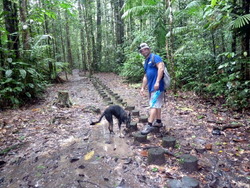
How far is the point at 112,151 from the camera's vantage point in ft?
11.8

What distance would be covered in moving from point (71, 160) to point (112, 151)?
0.74 m

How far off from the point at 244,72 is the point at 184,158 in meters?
4.07

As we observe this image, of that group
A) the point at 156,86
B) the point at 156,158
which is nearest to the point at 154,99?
the point at 156,86

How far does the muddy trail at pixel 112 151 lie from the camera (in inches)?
110

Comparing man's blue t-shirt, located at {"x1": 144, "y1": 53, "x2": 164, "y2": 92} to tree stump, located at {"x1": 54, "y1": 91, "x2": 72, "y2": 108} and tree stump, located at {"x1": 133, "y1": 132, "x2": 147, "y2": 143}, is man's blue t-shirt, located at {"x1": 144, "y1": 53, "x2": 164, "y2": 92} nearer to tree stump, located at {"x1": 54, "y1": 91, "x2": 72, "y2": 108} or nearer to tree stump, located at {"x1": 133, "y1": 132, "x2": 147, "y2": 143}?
tree stump, located at {"x1": 133, "y1": 132, "x2": 147, "y2": 143}

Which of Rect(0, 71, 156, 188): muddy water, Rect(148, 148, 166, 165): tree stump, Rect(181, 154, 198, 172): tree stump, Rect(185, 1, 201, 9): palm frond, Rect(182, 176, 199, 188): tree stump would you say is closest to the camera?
Rect(182, 176, 199, 188): tree stump

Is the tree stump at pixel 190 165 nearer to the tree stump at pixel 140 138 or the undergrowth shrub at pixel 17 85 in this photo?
the tree stump at pixel 140 138

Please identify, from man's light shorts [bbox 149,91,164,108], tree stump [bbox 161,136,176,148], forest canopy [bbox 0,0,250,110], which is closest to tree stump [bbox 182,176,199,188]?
tree stump [bbox 161,136,176,148]

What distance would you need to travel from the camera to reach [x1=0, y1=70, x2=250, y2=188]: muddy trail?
2.78 m

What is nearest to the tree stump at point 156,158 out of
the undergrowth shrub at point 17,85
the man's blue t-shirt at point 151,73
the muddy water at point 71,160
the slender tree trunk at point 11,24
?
the muddy water at point 71,160

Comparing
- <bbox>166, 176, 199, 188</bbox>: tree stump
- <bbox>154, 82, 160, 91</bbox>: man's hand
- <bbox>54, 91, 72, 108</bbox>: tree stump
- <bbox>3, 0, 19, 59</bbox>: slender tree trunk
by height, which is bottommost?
<bbox>166, 176, 199, 188</bbox>: tree stump

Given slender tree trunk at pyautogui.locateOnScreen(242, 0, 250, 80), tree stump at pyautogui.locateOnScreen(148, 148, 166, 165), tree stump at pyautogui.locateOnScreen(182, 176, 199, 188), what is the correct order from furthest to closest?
slender tree trunk at pyautogui.locateOnScreen(242, 0, 250, 80) → tree stump at pyautogui.locateOnScreen(148, 148, 166, 165) → tree stump at pyautogui.locateOnScreen(182, 176, 199, 188)

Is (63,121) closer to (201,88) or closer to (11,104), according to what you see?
(11,104)

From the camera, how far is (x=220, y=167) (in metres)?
3.05
